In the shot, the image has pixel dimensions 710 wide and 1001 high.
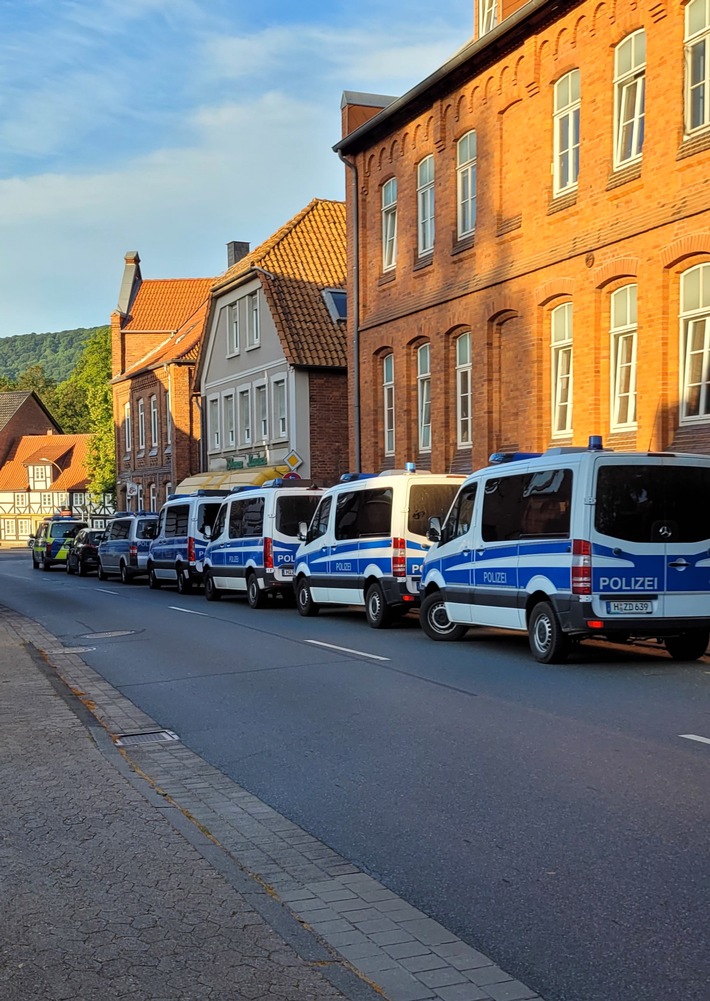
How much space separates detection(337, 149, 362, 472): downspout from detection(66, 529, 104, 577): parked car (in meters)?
13.6

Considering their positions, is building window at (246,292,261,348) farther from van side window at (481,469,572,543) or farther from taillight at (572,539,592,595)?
taillight at (572,539,592,595)

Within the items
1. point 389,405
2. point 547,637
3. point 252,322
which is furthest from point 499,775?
point 252,322

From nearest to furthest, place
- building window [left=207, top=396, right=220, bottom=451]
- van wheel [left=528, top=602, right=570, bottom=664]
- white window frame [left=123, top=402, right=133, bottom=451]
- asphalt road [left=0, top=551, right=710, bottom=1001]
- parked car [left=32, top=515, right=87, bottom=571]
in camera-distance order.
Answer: asphalt road [left=0, top=551, right=710, bottom=1001], van wheel [left=528, top=602, right=570, bottom=664], building window [left=207, top=396, right=220, bottom=451], parked car [left=32, top=515, right=87, bottom=571], white window frame [left=123, top=402, right=133, bottom=451]

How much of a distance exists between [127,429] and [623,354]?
42.9 metres

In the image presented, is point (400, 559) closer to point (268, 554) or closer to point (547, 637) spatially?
point (547, 637)

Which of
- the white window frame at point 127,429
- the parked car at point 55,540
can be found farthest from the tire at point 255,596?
the white window frame at point 127,429

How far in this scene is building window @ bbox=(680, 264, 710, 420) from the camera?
1847 centimetres

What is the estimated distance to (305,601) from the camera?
20594 mm

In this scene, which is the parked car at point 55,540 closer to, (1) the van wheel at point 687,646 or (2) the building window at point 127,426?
(2) the building window at point 127,426

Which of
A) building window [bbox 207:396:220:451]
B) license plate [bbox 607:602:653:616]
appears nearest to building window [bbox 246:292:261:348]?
building window [bbox 207:396:220:451]

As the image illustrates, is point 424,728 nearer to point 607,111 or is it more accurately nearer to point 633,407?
point 633,407

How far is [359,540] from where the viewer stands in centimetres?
1853

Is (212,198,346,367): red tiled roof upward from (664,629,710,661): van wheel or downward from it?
upward

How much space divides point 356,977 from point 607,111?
62.1 ft
